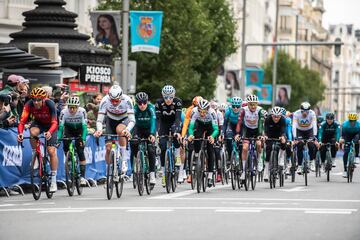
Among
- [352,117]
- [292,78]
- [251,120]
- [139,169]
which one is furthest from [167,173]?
[292,78]

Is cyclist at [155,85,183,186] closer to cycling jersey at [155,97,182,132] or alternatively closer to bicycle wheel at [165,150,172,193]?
cycling jersey at [155,97,182,132]

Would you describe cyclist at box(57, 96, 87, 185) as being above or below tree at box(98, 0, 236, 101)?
below

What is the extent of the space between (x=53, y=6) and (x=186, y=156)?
11174 mm

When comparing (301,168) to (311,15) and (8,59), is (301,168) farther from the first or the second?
(311,15)

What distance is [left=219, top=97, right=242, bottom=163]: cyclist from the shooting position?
86.1 feet

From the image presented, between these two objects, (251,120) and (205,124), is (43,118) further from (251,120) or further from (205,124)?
(251,120)

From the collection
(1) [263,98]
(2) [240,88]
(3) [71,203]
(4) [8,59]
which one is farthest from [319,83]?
(3) [71,203]

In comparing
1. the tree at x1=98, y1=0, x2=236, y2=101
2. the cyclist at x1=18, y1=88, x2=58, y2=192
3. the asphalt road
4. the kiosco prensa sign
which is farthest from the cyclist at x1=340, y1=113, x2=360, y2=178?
the tree at x1=98, y1=0, x2=236, y2=101

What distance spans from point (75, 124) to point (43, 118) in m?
0.93

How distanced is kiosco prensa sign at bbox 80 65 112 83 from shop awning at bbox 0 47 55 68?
4695 mm

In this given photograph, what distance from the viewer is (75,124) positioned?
852 inches

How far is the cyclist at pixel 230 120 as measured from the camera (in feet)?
86.1

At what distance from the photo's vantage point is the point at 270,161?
25.4 metres

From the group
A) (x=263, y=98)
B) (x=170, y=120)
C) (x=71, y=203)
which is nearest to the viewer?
(x=71, y=203)
